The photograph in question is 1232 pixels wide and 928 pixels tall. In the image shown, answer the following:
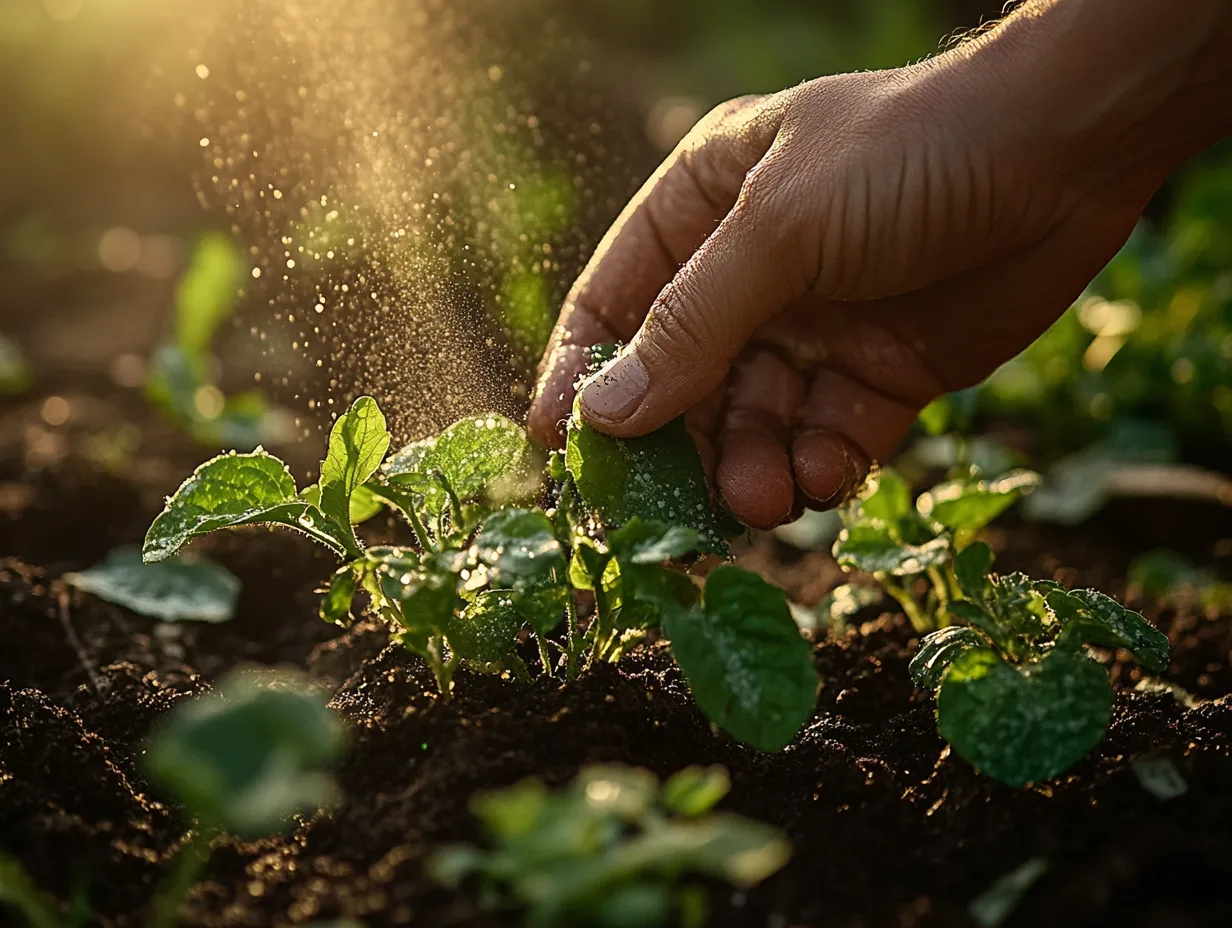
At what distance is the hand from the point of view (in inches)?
63.9

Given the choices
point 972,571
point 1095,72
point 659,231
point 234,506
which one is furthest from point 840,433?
point 234,506

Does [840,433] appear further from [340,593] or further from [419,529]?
[340,593]

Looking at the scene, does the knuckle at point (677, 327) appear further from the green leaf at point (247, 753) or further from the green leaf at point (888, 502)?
the green leaf at point (247, 753)

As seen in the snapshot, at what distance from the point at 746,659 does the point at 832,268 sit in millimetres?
711

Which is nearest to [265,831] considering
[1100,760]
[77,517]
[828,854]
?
[828,854]

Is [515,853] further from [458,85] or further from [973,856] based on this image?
[458,85]

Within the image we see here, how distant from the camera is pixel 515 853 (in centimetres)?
91

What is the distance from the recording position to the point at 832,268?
5.60ft

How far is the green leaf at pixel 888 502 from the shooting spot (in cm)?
187

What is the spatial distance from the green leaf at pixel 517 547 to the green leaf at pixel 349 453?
0.75 feet

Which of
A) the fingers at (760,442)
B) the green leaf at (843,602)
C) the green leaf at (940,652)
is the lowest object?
the green leaf at (843,602)

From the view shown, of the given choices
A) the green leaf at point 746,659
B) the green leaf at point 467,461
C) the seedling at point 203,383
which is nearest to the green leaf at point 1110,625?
the green leaf at point 746,659

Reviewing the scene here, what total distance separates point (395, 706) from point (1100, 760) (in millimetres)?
883

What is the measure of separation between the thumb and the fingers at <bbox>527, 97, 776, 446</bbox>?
0.67 feet
